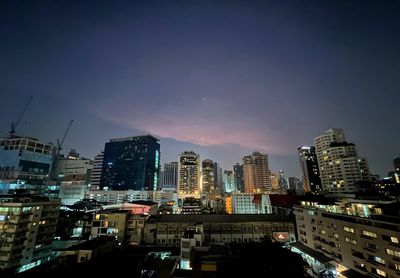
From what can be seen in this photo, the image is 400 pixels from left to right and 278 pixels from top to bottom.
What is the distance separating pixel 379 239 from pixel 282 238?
33.9 m

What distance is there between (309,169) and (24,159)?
193615 millimetres

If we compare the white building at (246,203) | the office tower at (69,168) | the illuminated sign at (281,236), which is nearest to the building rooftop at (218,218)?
the illuminated sign at (281,236)

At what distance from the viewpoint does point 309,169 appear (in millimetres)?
163250

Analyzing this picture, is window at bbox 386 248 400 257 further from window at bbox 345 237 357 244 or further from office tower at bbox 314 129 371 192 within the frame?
office tower at bbox 314 129 371 192

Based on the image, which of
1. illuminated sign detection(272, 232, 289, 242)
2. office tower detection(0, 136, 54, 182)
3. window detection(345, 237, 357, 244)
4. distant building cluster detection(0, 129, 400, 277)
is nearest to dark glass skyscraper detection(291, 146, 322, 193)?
distant building cluster detection(0, 129, 400, 277)

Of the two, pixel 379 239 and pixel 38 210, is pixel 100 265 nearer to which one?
pixel 38 210

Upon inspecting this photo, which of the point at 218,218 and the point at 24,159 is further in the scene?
the point at 24,159

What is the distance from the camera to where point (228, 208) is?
513 ft

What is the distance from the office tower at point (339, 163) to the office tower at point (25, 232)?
135 metres

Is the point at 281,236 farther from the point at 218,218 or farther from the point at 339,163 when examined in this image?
the point at 339,163

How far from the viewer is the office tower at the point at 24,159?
117450mm

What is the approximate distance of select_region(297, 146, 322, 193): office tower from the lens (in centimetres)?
15830

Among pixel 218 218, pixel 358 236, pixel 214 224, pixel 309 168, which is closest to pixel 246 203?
pixel 218 218

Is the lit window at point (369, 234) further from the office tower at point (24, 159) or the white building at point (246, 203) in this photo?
the office tower at point (24, 159)
